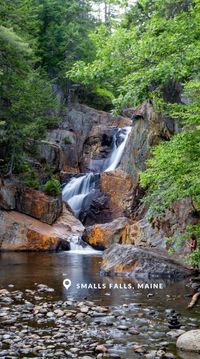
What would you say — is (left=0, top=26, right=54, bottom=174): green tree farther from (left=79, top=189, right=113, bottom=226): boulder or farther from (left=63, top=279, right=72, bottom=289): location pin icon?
(left=63, top=279, right=72, bottom=289): location pin icon

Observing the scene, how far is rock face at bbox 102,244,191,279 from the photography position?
14.2 m

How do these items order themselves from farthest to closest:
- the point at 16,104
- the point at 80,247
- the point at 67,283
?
the point at 16,104 → the point at 80,247 → the point at 67,283

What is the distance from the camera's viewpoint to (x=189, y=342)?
748 cm

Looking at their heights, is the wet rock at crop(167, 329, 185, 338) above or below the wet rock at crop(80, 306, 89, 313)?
above

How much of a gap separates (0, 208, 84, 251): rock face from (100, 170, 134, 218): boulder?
12.9 ft

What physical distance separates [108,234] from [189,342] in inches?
525

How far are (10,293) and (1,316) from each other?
2298 millimetres

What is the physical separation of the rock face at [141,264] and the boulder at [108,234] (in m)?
4.46

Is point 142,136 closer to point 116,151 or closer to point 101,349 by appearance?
point 116,151

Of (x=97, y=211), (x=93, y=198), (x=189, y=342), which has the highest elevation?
(x=93, y=198)

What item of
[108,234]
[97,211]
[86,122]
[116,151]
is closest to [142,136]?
[97,211]

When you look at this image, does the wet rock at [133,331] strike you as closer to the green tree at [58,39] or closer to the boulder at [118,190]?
the boulder at [118,190]

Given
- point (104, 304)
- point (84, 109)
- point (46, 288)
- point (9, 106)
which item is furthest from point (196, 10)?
point (84, 109)

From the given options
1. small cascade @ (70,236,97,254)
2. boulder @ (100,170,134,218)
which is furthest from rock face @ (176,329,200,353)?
boulder @ (100,170,134,218)
